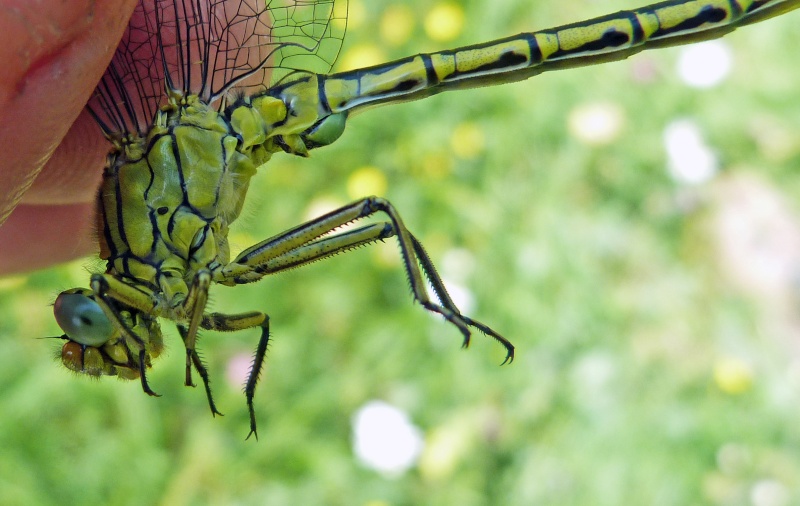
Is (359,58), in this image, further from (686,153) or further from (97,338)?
(97,338)

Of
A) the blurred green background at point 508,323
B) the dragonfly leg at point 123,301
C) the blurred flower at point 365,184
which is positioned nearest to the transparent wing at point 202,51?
the dragonfly leg at point 123,301

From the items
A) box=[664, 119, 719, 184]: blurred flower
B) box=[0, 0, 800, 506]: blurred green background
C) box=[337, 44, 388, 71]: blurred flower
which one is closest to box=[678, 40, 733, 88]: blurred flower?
box=[0, 0, 800, 506]: blurred green background

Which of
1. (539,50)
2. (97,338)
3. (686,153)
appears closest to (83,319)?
(97,338)

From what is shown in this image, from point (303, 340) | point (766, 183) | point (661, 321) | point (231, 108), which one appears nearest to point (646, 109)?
point (766, 183)

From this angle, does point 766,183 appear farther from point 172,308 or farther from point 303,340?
point 172,308

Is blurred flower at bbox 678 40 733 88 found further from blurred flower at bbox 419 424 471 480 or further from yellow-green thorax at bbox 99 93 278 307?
yellow-green thorax at bbox 99 93 278 307

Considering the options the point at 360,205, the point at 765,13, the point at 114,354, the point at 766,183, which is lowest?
the point at 114,354
